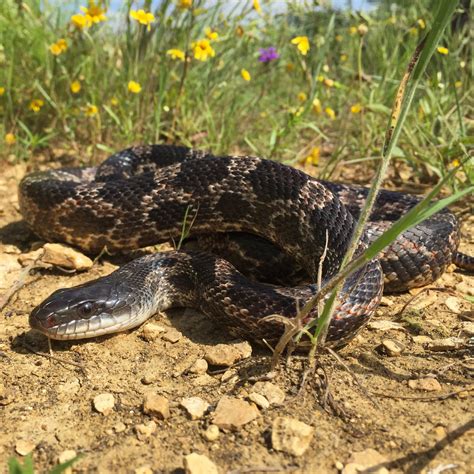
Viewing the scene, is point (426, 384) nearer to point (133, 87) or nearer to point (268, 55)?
point (133, 87)

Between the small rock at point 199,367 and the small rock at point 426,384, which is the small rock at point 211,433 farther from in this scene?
the small rock at point 426,384

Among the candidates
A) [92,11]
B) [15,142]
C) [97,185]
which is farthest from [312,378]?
[15,142]

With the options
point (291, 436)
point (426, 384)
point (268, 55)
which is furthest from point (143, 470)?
point (268, 55)

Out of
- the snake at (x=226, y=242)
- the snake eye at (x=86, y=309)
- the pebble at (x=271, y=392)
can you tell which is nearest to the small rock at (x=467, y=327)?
the snake at (x=226, y=242)

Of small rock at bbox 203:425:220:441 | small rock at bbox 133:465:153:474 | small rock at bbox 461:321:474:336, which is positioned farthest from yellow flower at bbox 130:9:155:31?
small rock at bbox 133:465:153:474

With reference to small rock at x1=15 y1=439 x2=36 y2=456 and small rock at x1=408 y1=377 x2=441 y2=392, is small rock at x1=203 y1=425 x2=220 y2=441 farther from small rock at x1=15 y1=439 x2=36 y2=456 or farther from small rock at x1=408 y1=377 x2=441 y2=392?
small rock at x1=408 y1=377 x2=441 y2=392

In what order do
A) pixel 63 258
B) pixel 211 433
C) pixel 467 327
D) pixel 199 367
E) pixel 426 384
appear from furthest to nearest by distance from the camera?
pixel 63 258 → pixel 467 327 → pixel 199 367 → pixel 426 384 → pixel 211 433
